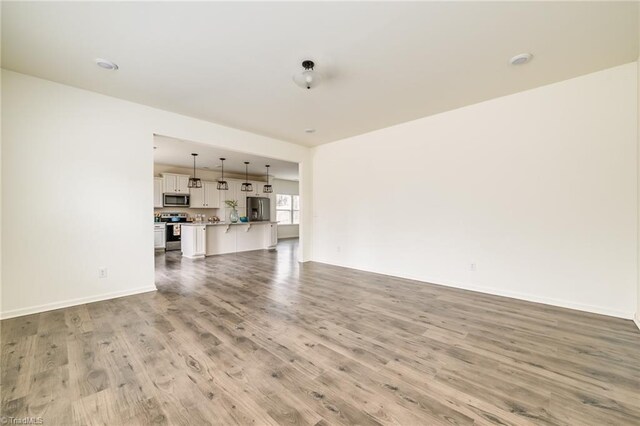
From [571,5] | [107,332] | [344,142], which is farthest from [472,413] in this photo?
[344,142]

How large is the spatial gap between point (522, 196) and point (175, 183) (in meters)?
8.36

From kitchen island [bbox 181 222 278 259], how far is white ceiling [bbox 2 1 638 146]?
3.60 meters

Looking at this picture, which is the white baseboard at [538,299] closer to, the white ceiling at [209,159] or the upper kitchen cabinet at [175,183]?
the white ceiling at [209,159]

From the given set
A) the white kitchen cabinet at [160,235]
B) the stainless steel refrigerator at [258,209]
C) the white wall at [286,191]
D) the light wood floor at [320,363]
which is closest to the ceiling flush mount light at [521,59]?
the light wood floor at [320,363]

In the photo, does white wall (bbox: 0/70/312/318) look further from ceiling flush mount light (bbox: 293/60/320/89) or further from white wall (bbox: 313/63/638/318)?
white wall (bbox: 313/63/638/318)

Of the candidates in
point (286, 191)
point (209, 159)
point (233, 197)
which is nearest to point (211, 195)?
point (233, 197)

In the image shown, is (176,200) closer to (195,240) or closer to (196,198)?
(196,198)

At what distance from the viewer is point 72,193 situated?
312 cm

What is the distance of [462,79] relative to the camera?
9.63 ft

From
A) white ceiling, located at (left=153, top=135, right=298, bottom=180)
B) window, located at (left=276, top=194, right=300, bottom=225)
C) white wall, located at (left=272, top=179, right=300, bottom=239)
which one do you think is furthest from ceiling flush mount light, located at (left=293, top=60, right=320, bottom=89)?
window, located at (left=276, top=194, right=300, bottom=225)

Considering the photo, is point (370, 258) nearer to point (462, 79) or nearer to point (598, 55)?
point (462, 79)

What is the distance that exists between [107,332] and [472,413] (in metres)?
3.04

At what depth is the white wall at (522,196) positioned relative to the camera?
276 cm

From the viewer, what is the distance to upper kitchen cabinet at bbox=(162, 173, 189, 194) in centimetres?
768
